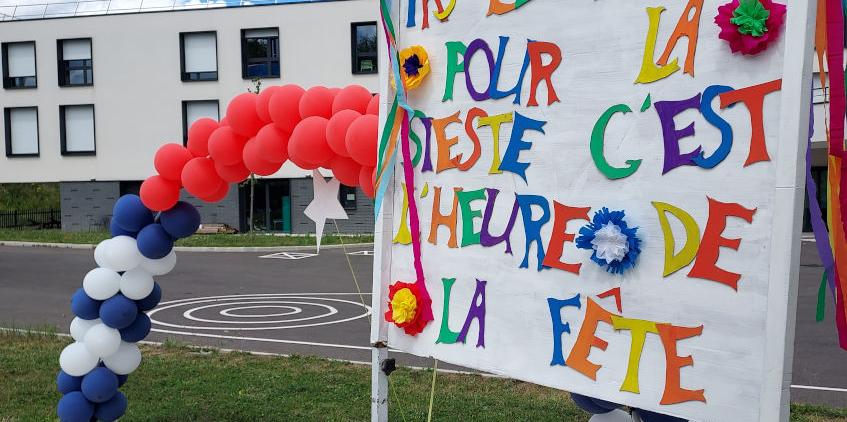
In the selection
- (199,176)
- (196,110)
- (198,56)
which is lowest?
(199,176)

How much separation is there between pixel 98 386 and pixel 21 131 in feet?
100.0

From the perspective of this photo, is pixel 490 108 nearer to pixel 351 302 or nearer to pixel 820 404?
pixel 820 404

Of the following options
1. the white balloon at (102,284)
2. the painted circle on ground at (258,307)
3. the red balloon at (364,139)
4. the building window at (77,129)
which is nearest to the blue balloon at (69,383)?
the white balloon at (102,284)

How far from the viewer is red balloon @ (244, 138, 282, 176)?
5.19m

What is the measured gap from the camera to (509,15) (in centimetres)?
343

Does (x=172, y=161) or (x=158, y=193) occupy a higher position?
(x=172, y=161)

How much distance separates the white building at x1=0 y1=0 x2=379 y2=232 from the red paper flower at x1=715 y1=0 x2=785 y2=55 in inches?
1037

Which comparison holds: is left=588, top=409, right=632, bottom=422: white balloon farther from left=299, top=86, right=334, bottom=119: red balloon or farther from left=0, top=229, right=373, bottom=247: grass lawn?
left=0, top=229, right=373, bottom=247: grass lawn

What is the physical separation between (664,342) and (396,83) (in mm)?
1718

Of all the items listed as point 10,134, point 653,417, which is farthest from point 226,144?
point 10,134

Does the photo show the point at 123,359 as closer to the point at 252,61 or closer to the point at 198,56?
the point at 252,61

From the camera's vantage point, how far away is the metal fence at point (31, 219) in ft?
116

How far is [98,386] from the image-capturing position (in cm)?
577

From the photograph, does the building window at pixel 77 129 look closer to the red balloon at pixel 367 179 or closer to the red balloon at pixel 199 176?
the red balloon at pixel 199 176
